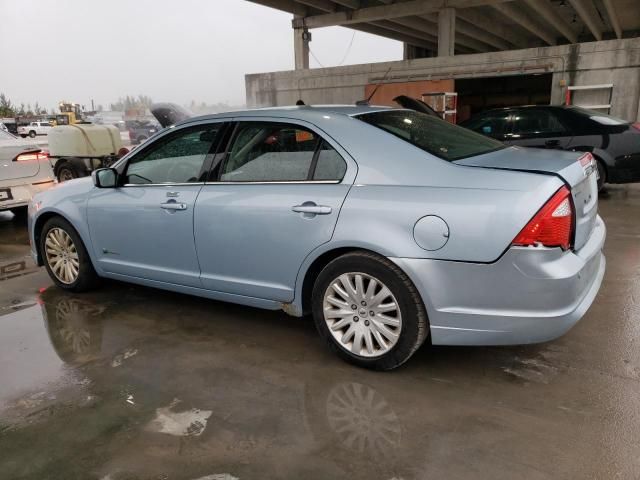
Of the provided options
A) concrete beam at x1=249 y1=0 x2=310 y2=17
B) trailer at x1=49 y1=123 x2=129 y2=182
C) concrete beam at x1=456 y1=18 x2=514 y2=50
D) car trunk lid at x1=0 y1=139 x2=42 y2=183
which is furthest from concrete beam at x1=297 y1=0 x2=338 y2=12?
car trunk lid at x1=0 y1=139 x2=42 y2=183

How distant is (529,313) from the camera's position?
2.59 metres

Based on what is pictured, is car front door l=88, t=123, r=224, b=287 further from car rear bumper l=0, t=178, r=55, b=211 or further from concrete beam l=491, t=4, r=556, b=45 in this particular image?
concrete beam l=491, t=4, r=556, b=45

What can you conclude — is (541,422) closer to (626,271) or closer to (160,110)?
(626,271)

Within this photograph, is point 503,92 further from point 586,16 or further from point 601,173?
point 601,173

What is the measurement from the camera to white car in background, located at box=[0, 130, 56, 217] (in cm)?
703

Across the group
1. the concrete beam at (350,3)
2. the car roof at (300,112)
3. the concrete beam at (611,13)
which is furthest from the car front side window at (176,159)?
the concrete beam at (611,13)

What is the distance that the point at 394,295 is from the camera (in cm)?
282

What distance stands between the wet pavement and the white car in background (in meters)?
3.76

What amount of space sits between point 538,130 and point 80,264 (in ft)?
Result: 22.6

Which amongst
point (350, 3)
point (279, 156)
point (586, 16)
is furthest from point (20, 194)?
point (586, 16)

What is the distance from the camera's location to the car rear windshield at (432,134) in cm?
304

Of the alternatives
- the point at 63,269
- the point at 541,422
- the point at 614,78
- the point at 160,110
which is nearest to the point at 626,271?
the point at 541,422

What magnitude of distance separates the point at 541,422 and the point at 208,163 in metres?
2.52

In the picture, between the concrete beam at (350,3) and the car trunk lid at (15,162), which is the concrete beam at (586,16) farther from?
the car trunk lid at (15,162)
